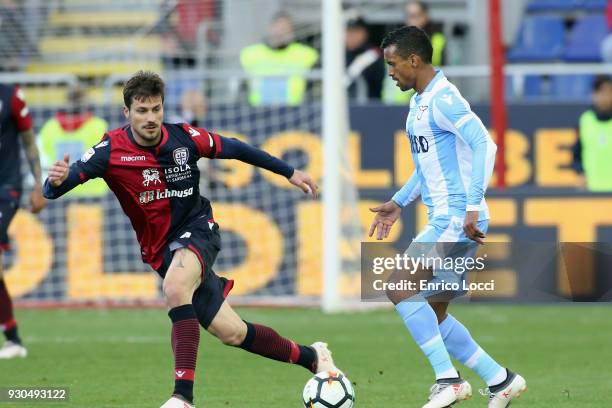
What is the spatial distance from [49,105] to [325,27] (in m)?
3.56

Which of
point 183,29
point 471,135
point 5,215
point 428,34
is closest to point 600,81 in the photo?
point 428,34

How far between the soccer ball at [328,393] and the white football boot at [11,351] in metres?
3.80

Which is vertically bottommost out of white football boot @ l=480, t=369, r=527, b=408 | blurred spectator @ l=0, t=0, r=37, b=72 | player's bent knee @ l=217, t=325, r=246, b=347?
white football boot @ l=480, t=369, r=527, b=408

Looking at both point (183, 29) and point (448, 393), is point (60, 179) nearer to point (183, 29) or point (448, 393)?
point (448, 393)

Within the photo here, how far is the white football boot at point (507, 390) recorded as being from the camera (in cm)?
719

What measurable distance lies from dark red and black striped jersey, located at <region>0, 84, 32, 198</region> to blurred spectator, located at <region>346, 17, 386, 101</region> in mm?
6043

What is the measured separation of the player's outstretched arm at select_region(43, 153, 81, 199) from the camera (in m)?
7.00

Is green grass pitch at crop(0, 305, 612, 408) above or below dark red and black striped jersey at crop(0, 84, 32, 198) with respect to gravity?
below

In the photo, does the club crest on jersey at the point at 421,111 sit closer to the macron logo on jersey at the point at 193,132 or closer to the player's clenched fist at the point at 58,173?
the macron logo on jersey at the point at 193,132

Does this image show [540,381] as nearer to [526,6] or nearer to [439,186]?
[439,186]

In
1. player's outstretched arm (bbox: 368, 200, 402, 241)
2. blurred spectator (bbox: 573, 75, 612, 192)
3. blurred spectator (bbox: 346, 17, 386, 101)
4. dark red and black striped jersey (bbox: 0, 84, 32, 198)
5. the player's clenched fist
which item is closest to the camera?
the player's clenched fist

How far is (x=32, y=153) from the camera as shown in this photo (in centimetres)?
1019

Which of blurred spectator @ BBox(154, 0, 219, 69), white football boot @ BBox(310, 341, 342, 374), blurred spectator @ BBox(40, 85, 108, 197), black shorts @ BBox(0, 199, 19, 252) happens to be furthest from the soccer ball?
blurred spectator @ BBox(154, 0, 219, 69)

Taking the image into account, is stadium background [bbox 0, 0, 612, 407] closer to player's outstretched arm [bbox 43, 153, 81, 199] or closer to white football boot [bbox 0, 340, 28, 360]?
white football boot [bbox 0, 340, 28, 360]
